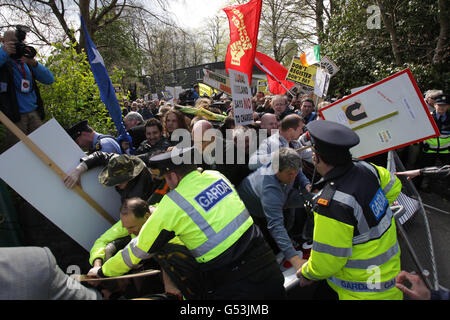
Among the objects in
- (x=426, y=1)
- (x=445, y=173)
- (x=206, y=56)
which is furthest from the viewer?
(x=206, y=56)

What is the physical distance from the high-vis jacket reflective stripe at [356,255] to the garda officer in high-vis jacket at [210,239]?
345 millimetres

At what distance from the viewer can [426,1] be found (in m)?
8.98

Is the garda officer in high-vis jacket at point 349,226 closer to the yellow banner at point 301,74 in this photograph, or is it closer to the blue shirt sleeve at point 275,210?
the blue shirt sleeve at point 275,210

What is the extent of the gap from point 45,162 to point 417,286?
2.93 metres

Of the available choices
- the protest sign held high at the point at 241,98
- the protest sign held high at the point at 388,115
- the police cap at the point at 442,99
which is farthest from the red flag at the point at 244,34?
the police cap at the point at 442,99

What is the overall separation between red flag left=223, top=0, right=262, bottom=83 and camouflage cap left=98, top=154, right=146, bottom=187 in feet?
8.63

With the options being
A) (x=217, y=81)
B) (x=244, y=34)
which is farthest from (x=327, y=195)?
(x=217, y=81)

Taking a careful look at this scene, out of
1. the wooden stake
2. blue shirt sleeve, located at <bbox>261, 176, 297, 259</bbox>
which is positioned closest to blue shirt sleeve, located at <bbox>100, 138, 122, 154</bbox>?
the wooden stake

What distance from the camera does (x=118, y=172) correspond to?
2639 mm

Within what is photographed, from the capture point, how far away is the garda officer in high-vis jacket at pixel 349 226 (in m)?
1.56

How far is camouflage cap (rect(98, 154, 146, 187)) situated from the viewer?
2.62 m
